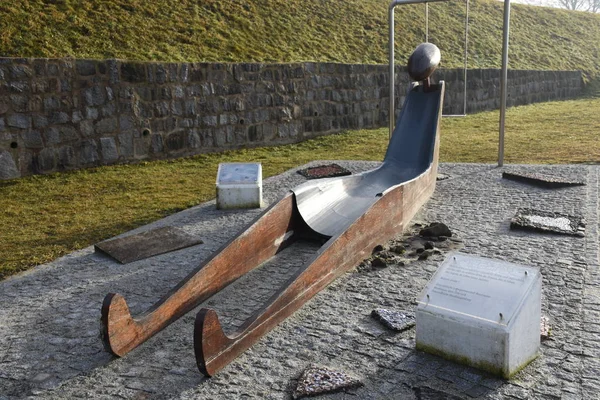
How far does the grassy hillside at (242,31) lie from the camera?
9.44 meters

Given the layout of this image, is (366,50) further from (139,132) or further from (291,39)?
(139,132)

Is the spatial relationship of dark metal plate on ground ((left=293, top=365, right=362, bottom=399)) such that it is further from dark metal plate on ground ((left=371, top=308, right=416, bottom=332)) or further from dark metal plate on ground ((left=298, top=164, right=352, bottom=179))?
dark metal plate on ground ((left=298, top=164, right=352, bottom=179))

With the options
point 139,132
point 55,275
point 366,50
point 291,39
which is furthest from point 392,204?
point 366,50

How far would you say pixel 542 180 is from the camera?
6.79 metres

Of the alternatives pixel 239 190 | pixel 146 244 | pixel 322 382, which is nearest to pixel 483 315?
pixel 322 382

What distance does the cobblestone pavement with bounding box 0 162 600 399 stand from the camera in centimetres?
277

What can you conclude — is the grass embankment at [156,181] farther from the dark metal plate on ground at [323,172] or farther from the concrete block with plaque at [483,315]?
the concrete block with plaque at [483,315]

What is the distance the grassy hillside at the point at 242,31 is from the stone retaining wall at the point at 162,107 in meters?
0.60

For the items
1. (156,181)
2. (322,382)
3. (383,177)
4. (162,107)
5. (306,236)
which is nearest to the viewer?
(322,382)

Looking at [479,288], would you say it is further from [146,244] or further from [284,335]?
[146,244]

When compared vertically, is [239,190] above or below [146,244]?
above

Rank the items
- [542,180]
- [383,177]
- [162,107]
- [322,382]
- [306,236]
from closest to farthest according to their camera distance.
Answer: [322,382] → [306,236] → [383,177] → [542,180] → [162,107]

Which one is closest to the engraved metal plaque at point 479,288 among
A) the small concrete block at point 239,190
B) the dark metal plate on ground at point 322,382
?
the dark metal plate on ground at point 322,382

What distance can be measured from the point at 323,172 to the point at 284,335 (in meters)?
4.71
